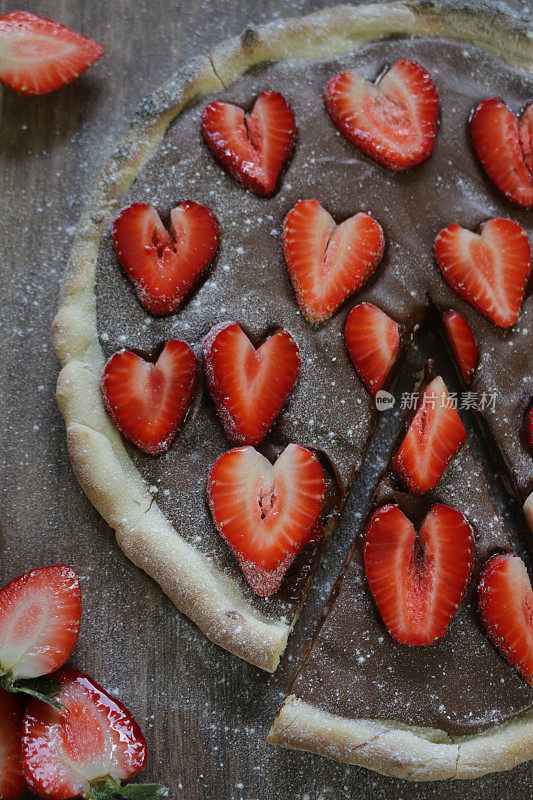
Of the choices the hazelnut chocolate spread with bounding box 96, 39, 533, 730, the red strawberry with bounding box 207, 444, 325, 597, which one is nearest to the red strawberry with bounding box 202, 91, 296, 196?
the hazelnut chocolate spread with bounding box 96, 39, 533, 730

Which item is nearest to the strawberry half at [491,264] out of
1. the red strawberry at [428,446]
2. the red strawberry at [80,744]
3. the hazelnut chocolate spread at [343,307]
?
the hazelnut chocolate spread at [343,307]

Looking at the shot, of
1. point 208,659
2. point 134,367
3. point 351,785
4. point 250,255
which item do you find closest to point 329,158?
point 250,255

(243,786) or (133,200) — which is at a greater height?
(133,200)

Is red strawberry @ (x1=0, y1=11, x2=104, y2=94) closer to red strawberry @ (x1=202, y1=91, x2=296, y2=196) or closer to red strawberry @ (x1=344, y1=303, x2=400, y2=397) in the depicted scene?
red strawberry @ (x1=202, y1=91, x2=296, y2=196)

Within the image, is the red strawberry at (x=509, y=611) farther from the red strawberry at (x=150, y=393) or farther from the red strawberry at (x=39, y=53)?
the red strawberry at (x=39, y=53)

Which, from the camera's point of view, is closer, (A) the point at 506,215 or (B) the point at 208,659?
(B) the point at 208,659

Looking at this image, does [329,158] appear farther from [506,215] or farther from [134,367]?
[134,367]
